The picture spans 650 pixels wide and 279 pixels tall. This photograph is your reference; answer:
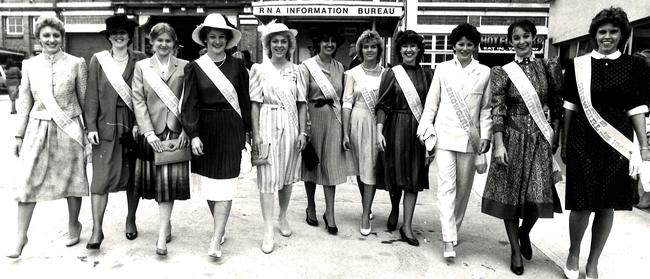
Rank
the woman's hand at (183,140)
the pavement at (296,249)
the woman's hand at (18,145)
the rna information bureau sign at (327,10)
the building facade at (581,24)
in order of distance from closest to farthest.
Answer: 1. the pavement at (296,249)
2. the woman's hand at (183,140)
3. the woman's hand at (18,145)
4. the building facade at (581,24)
5. the rna information bureau sign at (327,10)

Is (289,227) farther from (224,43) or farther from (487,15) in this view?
(487,15)

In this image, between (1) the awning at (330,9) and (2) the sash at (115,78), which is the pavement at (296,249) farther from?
(1) the awning at (330,9)

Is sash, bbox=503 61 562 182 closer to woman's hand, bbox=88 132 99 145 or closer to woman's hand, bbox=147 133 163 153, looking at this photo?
woman's hand, bbox=147 133 163 153

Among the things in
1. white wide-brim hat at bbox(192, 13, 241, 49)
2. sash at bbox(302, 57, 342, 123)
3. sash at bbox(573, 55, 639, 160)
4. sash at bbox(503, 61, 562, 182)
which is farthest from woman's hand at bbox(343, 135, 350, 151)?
sash at bbox(573, 55, 639, 160)

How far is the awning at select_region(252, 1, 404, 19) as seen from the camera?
566 inches

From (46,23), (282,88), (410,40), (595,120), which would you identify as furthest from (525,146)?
(46,23)

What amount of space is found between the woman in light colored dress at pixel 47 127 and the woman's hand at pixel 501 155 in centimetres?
306

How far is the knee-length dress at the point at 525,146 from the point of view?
11.4ft

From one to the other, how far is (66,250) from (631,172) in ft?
13.0

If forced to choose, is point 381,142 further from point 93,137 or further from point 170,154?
point 93,137

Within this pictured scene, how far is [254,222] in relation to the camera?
468 cm

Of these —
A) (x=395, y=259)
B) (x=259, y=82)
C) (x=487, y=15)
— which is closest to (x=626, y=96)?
(x=395, y=259)

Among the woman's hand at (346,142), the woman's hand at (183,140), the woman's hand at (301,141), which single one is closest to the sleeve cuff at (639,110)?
the woman's hand at (346,142)

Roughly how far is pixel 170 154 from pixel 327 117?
55.5 inches
